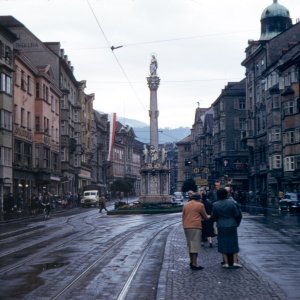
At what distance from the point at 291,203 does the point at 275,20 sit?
39.9 metres

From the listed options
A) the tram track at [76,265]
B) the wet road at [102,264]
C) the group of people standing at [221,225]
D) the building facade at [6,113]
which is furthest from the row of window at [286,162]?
the group of people standing at [221,225]

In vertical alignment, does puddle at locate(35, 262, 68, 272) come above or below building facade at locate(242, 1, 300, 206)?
below

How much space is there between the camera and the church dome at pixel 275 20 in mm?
83250

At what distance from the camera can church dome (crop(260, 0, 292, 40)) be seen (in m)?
83.2

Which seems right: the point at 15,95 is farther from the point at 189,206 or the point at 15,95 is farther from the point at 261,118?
the point at 189,206

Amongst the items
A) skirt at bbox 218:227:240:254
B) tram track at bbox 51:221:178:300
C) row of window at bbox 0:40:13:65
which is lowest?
tram track at bbox 51:221:178:300

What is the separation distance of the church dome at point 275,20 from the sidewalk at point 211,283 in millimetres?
70920

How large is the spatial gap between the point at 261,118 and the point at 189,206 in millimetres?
67464

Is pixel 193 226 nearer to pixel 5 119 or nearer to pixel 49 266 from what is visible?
pixel 49 266

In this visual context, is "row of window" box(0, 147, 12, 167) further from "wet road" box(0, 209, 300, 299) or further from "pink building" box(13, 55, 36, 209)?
"wet road" box(0, 209, 300, 299)

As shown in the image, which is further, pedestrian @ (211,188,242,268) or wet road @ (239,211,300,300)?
pedestrian @ (211,188,242,268)

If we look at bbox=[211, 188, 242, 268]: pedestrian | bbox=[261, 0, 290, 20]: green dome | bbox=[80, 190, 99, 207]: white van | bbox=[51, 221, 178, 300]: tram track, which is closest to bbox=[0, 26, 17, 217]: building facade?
bbox=[80, 190, 99, 207]: white van

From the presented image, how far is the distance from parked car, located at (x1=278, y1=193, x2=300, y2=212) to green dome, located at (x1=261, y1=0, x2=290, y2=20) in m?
37.5

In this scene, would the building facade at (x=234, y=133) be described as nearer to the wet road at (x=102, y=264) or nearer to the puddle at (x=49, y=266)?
the wet road at (x=102, y=264)
